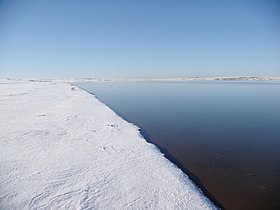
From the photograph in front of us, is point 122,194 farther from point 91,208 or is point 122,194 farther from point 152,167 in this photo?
point 152,167

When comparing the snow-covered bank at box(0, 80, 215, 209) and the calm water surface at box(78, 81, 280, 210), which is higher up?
the snow-covered bank at box(0, 80, 215, 209)

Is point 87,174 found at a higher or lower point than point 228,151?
higher

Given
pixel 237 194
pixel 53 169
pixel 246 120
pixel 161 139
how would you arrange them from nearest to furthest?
pixel 237 194 < pixel 53 169 < pixel 161 139 < pixel 246 120

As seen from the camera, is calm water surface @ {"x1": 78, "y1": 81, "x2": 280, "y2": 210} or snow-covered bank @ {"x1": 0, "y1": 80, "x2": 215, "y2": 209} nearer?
snow-covered bank @ {"x1": 0, "y1": 80, "x2": 215, "y2": 209}

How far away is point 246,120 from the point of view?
12766 mm

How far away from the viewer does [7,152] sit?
267 inches

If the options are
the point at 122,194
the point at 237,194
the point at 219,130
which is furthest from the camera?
the point at 219,130

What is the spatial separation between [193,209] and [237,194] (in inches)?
61.3

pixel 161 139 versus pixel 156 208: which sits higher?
pixel 156 208

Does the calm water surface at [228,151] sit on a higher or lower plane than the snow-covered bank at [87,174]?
lower

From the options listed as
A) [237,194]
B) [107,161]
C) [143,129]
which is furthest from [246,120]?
[107,161]

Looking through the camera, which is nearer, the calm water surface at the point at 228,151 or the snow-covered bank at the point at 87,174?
the snow-covered bank at the point at 87,174

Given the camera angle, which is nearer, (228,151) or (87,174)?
(87,174)

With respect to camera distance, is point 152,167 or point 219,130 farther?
point 219,130
